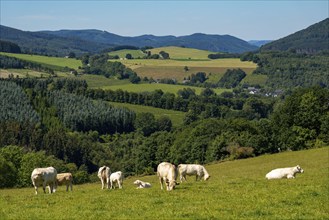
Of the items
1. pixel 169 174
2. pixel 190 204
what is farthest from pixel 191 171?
pixel 190 204

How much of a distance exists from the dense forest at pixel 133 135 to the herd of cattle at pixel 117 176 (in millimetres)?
39153

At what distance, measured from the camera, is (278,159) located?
66000 millimetres

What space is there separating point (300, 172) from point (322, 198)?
14.3m

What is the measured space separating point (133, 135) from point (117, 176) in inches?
5879

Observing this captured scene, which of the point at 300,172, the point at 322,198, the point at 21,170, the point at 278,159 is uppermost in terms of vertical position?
the point at 322,198

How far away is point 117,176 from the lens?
29.9 metres

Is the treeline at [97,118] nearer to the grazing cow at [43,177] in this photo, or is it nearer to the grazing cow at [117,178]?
the grazing cow at [117,178]

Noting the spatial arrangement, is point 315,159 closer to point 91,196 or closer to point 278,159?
point 278,159

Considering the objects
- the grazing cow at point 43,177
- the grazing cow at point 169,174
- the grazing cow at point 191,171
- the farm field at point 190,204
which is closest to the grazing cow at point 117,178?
the farm field at point 190,204

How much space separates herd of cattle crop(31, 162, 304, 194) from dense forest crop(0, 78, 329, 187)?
39153 millimetres

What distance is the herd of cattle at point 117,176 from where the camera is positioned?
89.1 ft

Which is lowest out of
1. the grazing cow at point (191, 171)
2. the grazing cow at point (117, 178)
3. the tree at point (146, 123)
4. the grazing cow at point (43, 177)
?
the tree at point (146, 123)

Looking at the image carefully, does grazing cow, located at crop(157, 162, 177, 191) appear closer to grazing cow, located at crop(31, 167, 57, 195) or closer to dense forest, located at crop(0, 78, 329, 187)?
grazing cow, located at crop(31, 167, 57, 195)

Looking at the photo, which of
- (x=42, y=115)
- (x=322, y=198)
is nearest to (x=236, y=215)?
(x=322, y=198)
